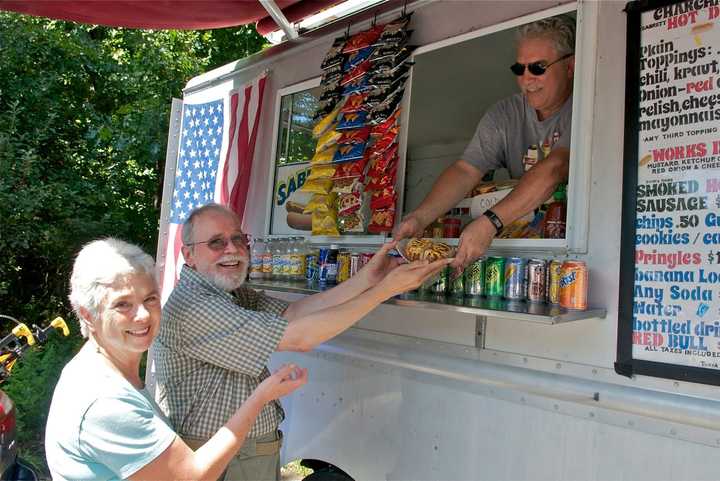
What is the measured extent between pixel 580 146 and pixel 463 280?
725mm

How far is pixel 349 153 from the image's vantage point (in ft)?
10.5

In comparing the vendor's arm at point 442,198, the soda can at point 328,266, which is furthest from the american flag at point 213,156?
the vendor's arm at point 442,198

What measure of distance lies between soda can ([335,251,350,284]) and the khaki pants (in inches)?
32.1

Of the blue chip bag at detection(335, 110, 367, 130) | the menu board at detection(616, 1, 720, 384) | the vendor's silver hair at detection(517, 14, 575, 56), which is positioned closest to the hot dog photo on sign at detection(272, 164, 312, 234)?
the blue chip bag at detection(335, 110, 367, 130)

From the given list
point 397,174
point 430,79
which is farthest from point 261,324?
point 430,79

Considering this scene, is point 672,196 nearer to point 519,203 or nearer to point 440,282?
point 519,203

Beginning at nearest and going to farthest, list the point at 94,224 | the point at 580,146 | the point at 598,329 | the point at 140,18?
the point at 598,329, the point at 580,146, the point at 140,18, the point at 94,224

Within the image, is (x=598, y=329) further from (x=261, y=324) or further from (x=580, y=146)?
(x=261, y=324)

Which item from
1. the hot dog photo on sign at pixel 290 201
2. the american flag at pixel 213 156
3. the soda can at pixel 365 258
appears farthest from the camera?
the american flag at pixel 213 156

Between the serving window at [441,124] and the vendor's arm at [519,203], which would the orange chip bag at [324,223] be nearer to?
the serving window at [441,124]

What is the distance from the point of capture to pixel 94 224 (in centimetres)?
830

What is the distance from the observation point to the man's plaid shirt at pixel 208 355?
2.20 metres

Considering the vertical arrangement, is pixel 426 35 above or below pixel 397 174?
above

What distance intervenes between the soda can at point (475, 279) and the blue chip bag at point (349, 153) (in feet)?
3.17
